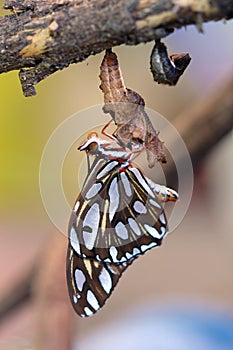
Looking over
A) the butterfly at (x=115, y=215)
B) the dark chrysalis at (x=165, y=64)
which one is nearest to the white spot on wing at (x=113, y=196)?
the butterfly at (x=115, y=215)

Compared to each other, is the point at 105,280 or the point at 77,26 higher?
the point at 77,26

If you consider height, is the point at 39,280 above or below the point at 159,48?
below

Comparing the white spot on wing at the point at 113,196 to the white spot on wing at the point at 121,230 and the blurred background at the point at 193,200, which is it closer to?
the white spot on wing at the point at 121,230

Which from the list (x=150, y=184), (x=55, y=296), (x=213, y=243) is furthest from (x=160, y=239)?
(x=213, y=243)

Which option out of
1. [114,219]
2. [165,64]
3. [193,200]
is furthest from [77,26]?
[193,200]

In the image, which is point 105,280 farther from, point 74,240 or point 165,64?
point 165,64

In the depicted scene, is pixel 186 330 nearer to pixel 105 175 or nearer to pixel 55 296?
pixel 55 296

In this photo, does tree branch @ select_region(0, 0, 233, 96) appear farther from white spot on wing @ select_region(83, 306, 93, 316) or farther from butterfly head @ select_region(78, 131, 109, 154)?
white spot on wing @ select_region(83, 306, 93, 316)
